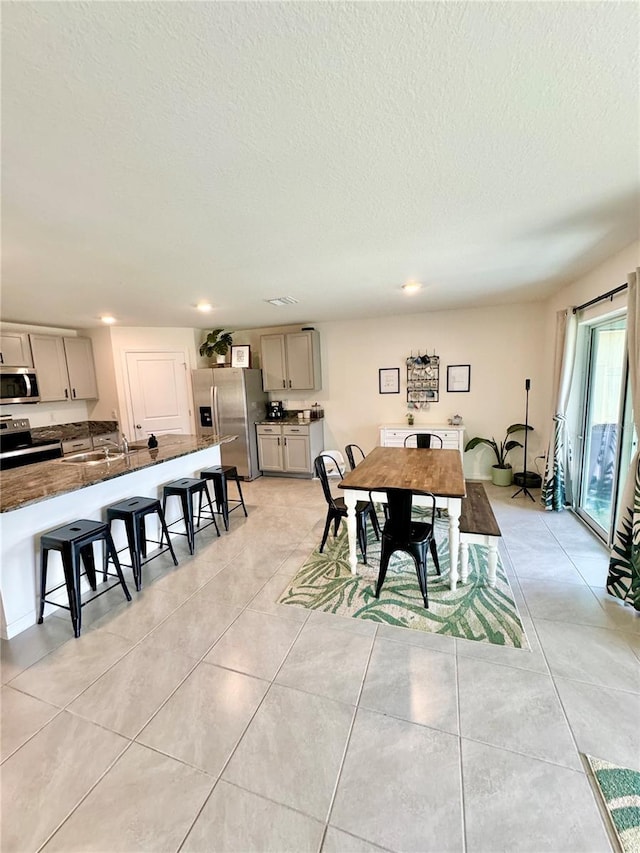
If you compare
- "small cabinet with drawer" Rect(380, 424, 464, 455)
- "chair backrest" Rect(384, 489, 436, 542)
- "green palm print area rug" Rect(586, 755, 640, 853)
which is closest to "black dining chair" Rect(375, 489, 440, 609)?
"chair backrest" Rect(384, 489, 436, 542)

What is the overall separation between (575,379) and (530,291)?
1191mm

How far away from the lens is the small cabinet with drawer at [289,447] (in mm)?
5586

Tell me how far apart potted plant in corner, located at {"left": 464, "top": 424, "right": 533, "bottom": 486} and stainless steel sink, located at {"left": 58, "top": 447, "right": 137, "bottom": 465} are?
4504 mm

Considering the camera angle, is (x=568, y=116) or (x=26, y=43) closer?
(x=26, y=43)

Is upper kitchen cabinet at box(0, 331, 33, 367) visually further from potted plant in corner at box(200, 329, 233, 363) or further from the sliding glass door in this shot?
the sliding glass door

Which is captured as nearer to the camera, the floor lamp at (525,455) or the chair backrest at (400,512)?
the chair backrest at (400,512)

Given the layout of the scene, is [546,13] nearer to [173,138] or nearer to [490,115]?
[490,115]

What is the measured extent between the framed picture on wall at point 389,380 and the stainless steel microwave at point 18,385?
4925 millimetres

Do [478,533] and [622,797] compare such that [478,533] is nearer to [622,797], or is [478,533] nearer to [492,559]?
[492,559]

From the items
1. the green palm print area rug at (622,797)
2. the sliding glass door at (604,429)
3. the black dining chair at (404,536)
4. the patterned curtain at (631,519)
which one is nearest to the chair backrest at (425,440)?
the sliding glass door at (604,429)

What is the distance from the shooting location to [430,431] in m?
5.02

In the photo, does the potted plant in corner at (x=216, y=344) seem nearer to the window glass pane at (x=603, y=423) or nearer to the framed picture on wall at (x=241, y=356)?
the framed picture on wall at (x=241, y=356)

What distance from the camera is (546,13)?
0.92m

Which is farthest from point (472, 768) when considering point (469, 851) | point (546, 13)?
point (546, 13)
